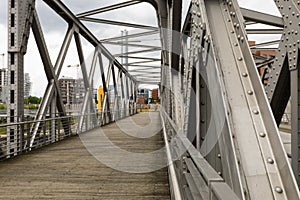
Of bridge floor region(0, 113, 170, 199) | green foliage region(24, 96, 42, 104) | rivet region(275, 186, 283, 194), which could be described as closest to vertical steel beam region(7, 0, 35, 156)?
bridge floor region(0, 113, 170, 199)

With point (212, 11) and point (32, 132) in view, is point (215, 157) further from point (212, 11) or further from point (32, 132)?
point (32, 132)

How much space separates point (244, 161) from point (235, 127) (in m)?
0.21

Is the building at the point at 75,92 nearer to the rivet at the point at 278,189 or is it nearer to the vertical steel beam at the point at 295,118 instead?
the vertical steel beam at the point at 295,118

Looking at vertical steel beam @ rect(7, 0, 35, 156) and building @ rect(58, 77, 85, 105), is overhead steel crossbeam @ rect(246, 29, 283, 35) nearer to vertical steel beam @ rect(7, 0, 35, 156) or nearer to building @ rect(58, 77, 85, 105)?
building @ rect(58, 77, 85, 105)

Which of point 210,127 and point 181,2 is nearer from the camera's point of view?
point 210,127

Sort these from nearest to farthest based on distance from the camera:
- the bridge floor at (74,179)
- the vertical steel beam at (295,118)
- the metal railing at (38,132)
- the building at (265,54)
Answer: the vertical steel beam at (295,118)
the bridge floor at (74,179)
the metal railing at (38,132)
the building at (265,54)

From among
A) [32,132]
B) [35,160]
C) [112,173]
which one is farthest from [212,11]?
[32,132]

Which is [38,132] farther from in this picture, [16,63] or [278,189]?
[278,189]

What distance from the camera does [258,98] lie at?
6.16 ft

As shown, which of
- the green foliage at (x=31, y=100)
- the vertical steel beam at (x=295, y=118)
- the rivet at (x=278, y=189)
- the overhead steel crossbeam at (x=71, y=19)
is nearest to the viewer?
the rivet at (x=278, y=189)

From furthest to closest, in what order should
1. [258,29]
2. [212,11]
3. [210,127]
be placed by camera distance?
[258,29] → [210,127] → [212,11]

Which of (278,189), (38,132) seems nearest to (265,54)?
(38,132)

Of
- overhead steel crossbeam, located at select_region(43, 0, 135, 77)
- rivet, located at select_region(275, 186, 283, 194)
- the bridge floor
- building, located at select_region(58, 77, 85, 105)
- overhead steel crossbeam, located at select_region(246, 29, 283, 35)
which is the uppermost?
overhead steel crossbeam, located at select_region(43, 0, 135, 77)

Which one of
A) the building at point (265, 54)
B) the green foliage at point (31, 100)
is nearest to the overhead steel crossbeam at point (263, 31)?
the building at point (265, 54)
